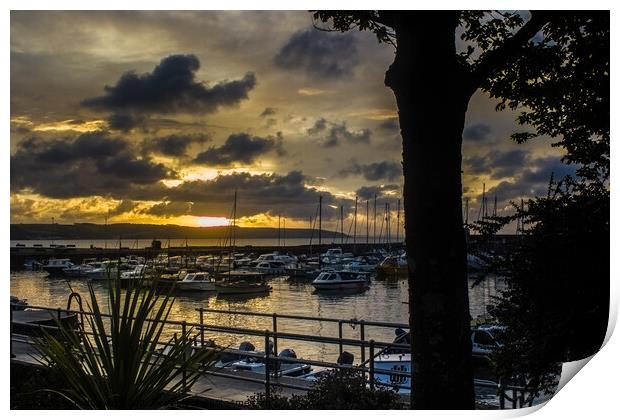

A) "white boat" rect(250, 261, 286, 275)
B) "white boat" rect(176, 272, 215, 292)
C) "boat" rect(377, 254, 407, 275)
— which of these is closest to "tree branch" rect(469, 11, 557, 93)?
"white boat" rect(176, 272, 215, 292)

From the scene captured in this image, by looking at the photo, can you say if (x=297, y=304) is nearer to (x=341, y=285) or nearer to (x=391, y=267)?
(x=341, y=285)

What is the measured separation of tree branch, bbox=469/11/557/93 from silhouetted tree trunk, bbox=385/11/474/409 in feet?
0.31

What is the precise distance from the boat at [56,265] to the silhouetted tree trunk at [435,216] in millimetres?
44774

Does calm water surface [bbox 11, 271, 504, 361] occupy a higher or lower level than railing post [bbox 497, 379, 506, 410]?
lower

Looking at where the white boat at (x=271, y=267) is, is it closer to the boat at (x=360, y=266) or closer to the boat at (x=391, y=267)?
the boat at (x=360, y=266)

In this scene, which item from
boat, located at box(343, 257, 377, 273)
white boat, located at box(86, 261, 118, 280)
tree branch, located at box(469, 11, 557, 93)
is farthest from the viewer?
boat, located at box(343, 257, 377, 273)

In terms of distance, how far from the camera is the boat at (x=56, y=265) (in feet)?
153

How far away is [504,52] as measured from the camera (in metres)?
4.27

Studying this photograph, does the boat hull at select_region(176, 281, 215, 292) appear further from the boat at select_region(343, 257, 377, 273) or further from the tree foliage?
the tree foliage

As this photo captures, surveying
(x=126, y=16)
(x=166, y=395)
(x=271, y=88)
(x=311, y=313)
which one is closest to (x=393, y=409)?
(x=166, y=395)

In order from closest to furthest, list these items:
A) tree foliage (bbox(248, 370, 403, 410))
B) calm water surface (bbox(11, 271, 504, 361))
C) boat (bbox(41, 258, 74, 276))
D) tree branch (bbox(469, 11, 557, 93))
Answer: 1. tree branch (bbox(469, 11, 557, 93))
2. tree foliage (bbox(248, 370, 403, 410))
3. calm water surface (bbox(11, 271, 504, 361))
4. boat (bbox(41, 258, 74, 276))

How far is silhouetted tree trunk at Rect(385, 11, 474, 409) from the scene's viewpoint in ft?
12.8

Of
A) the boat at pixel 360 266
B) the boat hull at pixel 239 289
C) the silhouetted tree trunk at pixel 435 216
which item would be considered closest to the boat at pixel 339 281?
the boat hull at pixel 239 289
